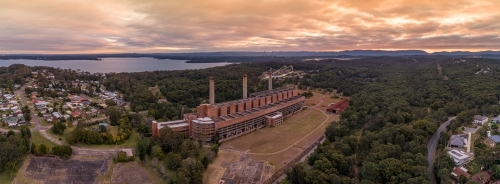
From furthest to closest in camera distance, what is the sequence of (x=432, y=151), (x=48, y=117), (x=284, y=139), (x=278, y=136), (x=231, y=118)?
(x=48, y=117), (x=231, y=118), (x=278, y=136), (x=284, y=139), (x=432, y=151)

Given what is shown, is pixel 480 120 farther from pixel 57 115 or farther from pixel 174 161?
pixel 57 115

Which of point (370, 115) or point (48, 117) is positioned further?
point (370, 115)

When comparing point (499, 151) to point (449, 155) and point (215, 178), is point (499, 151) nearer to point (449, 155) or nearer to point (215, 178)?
point (449, 155)

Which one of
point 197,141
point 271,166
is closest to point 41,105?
point 197,141

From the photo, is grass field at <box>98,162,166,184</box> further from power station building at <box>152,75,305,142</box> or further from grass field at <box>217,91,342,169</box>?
grass field at <box>217,91,342,169</box>

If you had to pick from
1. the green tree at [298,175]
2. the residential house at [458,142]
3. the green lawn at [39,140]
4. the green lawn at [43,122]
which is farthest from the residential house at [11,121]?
the residential house at [458,142]

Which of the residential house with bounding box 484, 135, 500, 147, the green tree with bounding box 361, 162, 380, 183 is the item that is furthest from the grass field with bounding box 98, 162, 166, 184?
the residential house with bounding box 484, 135, 500, 147

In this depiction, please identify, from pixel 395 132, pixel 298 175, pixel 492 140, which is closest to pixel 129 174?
pixel 298 175

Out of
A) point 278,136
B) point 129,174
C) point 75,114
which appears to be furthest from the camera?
point 75,114
